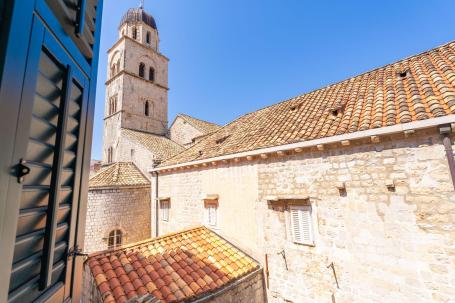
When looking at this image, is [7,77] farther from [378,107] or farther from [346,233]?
[378,107]

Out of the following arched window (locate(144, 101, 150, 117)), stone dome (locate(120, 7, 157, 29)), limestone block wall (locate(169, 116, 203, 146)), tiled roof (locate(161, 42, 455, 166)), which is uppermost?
stone dome (locate(120, 7, 157, 29))

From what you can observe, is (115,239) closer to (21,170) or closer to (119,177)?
(119,177)

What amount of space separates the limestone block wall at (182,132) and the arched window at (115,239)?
9.67 meters

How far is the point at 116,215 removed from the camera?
38.0ft

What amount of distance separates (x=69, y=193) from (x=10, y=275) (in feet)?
2.52

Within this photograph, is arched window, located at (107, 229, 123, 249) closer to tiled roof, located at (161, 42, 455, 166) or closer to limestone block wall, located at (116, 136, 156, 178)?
limestone block wall, located at (116, 136, 156, 178)

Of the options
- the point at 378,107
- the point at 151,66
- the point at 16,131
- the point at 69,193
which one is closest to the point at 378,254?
the point at 378,107

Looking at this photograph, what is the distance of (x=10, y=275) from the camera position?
3.49ft

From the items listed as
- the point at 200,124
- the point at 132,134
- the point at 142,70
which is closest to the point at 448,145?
the point at 200,124

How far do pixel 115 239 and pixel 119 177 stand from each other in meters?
3.46

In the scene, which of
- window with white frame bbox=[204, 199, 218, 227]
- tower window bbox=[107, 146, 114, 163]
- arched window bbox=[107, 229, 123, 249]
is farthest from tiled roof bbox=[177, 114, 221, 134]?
window with white frame bbox=[204, 199, 218, 227]

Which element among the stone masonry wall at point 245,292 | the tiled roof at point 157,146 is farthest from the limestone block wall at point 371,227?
the tiled roof at point 157,146

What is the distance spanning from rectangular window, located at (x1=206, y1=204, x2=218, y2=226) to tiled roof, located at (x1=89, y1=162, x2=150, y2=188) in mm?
5874

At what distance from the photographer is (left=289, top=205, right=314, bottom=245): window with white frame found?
5.89 meters
